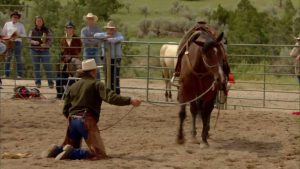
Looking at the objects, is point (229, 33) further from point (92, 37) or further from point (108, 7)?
point (92, 37)

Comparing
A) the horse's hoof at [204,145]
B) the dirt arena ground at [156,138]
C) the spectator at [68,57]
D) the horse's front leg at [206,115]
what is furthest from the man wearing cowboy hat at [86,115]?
the spectator at [68,57]

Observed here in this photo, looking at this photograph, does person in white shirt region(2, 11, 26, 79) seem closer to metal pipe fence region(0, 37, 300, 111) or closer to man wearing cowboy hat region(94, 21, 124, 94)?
metal pipe fence region(0, 37, 300, 111)

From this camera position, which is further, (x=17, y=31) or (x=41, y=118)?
(x=17, y=31)

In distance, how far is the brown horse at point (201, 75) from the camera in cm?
970

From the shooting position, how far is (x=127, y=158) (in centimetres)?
859

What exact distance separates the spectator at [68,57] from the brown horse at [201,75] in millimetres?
4622

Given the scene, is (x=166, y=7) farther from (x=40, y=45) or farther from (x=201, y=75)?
(x=201, y=75)

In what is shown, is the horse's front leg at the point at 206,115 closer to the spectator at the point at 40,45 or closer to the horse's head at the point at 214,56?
the horse's head at the point at 214,56

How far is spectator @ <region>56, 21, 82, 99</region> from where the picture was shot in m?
14.5

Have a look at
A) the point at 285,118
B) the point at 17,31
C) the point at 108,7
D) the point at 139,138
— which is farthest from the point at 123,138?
the point at 108,7

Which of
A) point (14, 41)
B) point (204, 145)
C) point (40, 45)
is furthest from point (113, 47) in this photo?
point (204, 145)

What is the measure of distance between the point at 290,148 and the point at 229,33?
18.0 metres

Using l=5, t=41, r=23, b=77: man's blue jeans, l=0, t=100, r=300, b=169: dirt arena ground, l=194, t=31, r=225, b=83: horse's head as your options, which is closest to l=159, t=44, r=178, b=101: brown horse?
l=0, t=100, r=300, b=169: dirt arena ground

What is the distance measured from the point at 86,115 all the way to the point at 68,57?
6179 mm
